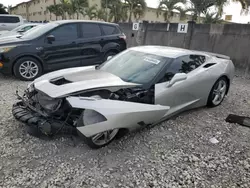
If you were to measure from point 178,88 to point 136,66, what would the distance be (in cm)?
74

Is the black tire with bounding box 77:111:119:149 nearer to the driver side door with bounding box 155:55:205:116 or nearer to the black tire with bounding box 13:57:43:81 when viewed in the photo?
the driver side door with bounding box 155:55:205:116

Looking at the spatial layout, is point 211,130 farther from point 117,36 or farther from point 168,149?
point 117,36

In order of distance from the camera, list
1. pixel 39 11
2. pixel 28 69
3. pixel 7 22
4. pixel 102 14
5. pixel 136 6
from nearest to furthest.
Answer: pixel 28 69 → pixel 7 22 → pixel 136 6 → pixel 102 14 → pixel 39 11

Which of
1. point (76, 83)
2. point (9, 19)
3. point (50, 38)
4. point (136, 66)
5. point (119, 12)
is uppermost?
point (119, 12)

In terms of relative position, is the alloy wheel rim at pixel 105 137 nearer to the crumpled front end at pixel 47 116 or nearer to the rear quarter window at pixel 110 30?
the crumpled front end at pixel 47 116

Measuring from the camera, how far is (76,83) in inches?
120

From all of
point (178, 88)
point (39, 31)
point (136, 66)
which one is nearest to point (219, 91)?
point (178, 88)

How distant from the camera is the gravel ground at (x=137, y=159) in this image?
8.00ft

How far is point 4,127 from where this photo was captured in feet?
11.1

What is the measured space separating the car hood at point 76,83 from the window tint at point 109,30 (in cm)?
380

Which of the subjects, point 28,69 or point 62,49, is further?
point 62,49

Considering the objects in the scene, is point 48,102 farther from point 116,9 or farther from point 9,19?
point 116,9

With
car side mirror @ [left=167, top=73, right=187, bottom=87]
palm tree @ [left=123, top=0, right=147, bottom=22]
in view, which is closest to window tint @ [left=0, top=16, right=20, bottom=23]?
palm tree @ [left=123, top=0, right=147, bottom=22]

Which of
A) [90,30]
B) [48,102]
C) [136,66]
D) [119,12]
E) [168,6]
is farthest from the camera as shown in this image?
[119,12]
